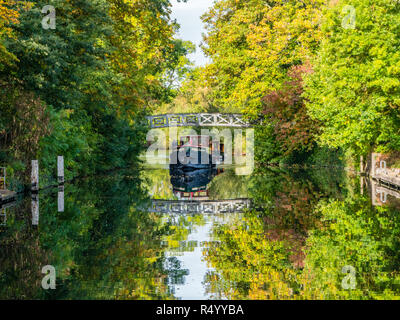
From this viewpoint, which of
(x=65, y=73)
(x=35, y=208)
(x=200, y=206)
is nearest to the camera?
(x=35, y=208)

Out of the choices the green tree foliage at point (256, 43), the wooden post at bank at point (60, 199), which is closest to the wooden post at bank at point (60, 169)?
the wooden post at bank at point (60, 199)

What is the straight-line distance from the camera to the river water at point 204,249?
6750 mm

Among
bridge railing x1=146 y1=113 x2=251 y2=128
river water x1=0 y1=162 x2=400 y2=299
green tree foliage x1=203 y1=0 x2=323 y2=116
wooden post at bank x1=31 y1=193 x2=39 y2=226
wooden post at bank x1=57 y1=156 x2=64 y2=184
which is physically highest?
green tree foliage x1=203 y1=0 x2=323 y2=116

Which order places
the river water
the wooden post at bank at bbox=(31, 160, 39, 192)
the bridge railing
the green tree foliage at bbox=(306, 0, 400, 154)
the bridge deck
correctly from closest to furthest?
the river water < the bridge deck < the wooden post at bank at bbox=(31, 160, 39, 192) < the green tree foliage at bbox=(306, 0, 400, 154) < the bridge railing

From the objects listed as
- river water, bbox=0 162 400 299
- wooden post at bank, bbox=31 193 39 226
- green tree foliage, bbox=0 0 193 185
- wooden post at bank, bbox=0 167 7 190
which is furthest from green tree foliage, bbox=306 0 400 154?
wooden post at bank, bbox=0 167 7 190

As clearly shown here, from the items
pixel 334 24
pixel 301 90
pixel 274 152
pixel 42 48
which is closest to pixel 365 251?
pixel 42 48

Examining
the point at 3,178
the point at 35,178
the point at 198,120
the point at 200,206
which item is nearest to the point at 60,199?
the point at 3,178

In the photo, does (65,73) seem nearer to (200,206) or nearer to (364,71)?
(200,206)

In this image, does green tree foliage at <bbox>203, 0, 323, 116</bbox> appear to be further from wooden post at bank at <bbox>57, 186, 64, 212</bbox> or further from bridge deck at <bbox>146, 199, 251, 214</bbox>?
bridge deck at <bbox>146, 199, 251, 214</bbox>

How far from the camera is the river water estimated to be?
6.75 m

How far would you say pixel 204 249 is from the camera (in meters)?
9.54

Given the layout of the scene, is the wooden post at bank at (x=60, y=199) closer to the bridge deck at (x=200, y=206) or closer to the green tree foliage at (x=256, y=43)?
the bridge deck at (x=200, y=206)

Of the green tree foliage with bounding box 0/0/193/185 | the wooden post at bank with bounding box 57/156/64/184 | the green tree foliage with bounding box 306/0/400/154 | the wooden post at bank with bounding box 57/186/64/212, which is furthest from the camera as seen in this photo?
the wooden post at bank with bounding box 57/156/64/184

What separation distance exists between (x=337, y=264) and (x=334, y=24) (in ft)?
62.4
